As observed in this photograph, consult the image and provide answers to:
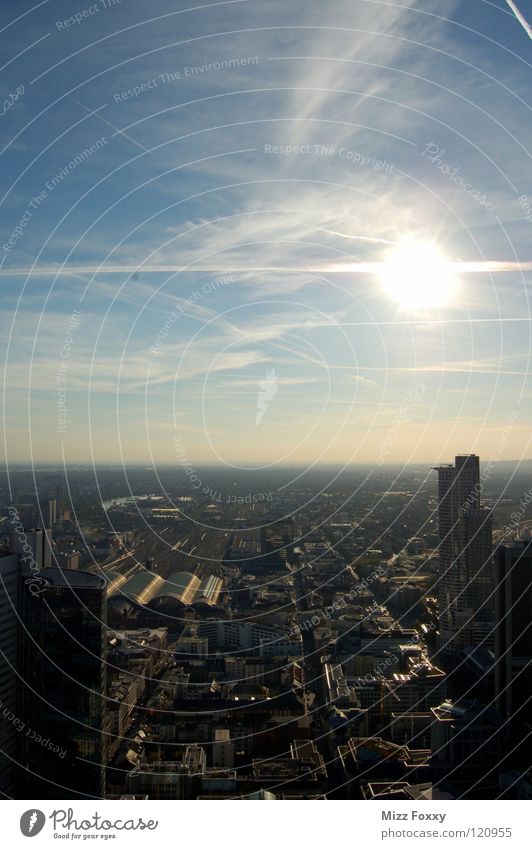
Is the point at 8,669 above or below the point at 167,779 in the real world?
above

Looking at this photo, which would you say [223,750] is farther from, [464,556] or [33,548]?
[464,556]

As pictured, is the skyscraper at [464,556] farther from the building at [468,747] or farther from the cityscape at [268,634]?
the building at [468,747]

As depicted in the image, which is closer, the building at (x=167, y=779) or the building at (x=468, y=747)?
the building at (x=167, y=779)

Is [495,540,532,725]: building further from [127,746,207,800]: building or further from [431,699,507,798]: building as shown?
[127,746,207,800]: building

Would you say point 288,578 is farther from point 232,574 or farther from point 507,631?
point 507,631

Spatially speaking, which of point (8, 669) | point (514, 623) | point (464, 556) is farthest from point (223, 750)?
point (464, 556)

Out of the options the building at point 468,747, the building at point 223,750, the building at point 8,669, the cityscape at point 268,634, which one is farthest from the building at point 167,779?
the building at point 468,747
